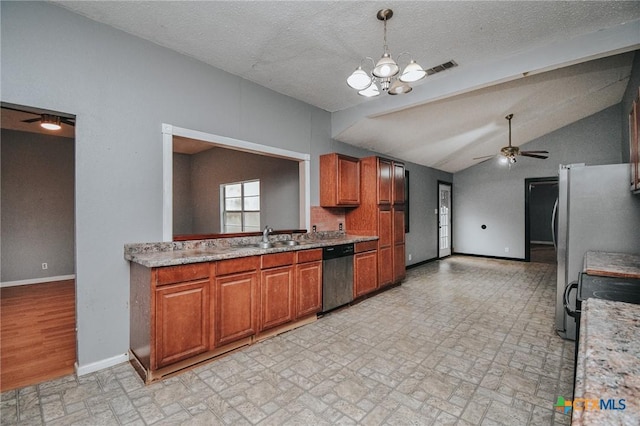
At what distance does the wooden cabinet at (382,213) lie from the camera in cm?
451

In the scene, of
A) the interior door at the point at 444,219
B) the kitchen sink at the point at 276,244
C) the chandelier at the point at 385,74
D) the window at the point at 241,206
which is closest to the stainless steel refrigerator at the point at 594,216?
the chandelier at the point at 385,74

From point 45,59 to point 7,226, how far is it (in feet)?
14.6

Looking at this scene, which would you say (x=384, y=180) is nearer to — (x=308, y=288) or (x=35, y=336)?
(x=308, y=288)

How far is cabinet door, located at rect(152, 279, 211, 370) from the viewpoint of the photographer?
219cm

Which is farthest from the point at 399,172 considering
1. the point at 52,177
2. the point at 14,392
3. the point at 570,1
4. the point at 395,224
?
the point at 52,177

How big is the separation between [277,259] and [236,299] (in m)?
0.57

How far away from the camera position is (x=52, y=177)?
532 cm

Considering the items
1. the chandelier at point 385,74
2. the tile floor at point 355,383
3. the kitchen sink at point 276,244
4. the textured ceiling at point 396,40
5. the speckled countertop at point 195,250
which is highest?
the textured ceiling at point 396,40

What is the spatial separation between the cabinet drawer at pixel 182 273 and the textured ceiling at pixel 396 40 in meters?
2.08

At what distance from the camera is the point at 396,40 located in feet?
8.92

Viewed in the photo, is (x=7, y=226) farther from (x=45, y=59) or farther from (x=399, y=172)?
(x=399, y=172)

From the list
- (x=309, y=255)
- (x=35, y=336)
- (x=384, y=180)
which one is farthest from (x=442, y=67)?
(x=35, y=336)

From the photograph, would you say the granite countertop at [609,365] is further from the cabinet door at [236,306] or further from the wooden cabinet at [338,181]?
the wooden cabinet at [338,181]

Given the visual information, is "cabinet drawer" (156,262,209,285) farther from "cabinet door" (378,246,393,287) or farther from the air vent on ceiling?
the air vent on ceiling
